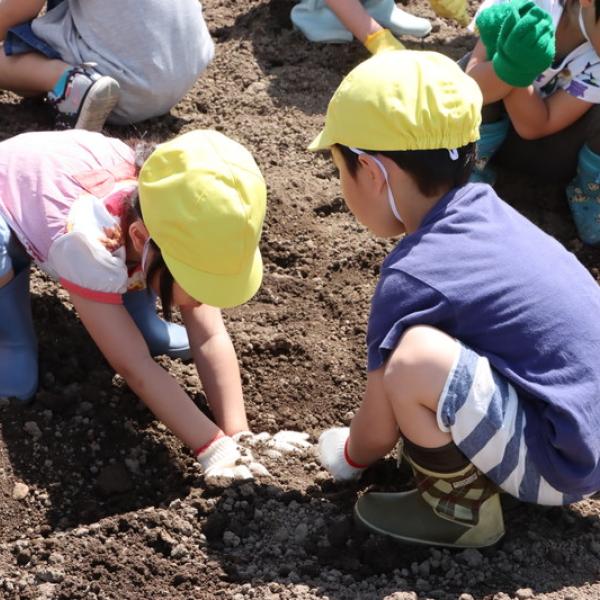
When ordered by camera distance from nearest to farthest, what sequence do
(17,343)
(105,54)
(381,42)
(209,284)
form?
(209,284) → (17,343) → (105,54) → (381,42)

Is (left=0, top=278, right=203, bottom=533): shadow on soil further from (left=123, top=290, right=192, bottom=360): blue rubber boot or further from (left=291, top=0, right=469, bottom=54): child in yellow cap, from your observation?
(left=291, top=0, right=469, bottom=54): child in yellow cap

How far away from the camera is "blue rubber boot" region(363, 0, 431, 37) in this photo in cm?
440

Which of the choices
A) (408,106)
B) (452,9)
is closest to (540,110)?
(452,9)

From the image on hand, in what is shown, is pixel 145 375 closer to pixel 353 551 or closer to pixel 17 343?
pixel 17 343

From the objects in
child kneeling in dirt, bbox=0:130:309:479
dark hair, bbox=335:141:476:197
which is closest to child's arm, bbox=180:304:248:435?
child kneeling in dirt, bbox=0:130:309:479

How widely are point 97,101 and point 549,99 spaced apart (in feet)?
4.81

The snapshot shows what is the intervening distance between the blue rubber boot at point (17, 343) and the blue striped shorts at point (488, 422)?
115 cm

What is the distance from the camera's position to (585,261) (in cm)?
347

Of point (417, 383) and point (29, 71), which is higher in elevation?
point (417, 383)

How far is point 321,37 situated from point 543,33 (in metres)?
1.45

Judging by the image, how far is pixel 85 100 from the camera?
3605mm

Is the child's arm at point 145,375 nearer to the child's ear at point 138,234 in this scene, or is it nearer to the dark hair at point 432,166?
the child's ear at point 138,234

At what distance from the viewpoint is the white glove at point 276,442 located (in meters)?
2.68

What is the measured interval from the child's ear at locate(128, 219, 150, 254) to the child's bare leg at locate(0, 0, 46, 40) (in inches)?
62.8
